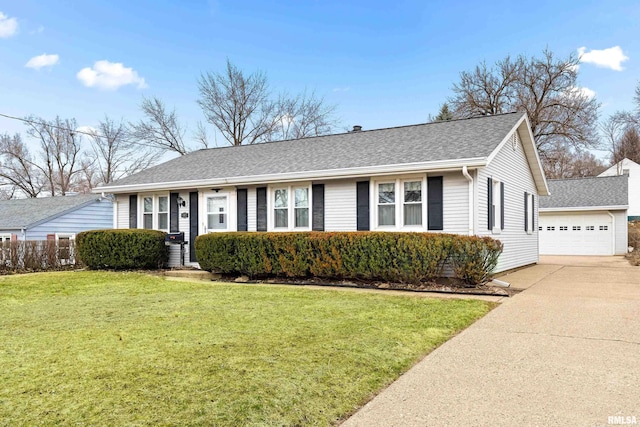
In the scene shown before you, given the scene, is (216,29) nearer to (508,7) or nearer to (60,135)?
(508,7)

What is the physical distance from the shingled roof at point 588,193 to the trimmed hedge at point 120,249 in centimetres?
1698

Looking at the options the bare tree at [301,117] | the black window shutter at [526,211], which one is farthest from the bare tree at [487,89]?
the black window shutter at [526,211]

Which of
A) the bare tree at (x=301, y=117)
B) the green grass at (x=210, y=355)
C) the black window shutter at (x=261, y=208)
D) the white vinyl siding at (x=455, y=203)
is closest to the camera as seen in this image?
the green grass at (x=210, y=355)

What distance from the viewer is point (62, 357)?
161 inches

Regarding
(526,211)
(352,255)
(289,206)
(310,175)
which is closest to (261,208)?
(289,206)

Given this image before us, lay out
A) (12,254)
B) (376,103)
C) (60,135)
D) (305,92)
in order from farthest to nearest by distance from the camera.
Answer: (60,135), (305,92), (376,103), (12,254)

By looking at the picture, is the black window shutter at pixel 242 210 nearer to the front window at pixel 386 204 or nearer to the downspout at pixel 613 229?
the front window at pixel 386 204

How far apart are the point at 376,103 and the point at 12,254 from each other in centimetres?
1885

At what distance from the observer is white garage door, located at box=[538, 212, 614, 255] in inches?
768

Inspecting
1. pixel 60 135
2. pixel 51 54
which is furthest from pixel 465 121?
pixel 60 135

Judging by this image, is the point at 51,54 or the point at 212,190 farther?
the point at 51,54

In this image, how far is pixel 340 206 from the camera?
11312 millimetres

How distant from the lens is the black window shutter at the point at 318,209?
37.8 ft

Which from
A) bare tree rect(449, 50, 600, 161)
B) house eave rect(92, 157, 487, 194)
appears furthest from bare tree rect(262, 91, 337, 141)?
house eave rect(92, 157, 487, 194)
